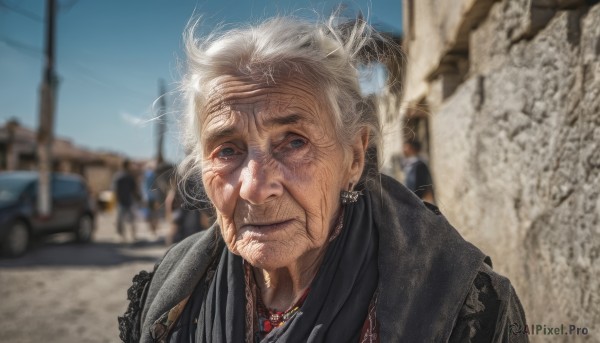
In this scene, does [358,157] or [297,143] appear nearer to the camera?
[297,143]

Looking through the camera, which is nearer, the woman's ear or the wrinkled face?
the wrinkled face

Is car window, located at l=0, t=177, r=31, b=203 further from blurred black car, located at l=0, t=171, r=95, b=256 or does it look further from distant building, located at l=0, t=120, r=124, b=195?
distant building, located at l=0, t=120, r=124, b=195

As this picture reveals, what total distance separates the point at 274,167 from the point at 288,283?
460 millimetres

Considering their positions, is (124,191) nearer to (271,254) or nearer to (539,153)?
(271,254)

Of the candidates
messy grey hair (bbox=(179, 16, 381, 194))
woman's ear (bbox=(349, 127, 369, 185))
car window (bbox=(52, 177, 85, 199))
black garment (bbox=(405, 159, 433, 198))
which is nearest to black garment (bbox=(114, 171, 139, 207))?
car window (bbox=(52, 177, 85, 199))

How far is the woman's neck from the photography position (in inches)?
58.2

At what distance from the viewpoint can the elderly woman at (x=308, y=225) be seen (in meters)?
1.25

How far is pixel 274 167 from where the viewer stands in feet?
4.33

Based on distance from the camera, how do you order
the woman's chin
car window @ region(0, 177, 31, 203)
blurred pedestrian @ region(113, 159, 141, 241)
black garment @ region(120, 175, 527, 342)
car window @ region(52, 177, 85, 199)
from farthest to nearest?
blurred pedestrian @ region(113, 159, 141, 241), car window @ region(52, 177, 85, 199), car window @ region(0, 177, 31, 203), the woman's chin, black garment @ region(120, 175, 527, 342)

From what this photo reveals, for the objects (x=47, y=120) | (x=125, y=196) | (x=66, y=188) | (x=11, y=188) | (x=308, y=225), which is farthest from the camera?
(x=47, y=120)

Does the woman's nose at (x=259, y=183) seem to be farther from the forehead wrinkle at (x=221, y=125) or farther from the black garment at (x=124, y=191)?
the black garment at (x=124, y=191)

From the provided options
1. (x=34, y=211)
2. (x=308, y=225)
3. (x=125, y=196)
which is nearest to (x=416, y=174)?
(x=308, y=225)

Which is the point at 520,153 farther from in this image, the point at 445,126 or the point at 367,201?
the point at 445,126

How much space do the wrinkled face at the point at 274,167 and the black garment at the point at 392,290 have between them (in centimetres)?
15
